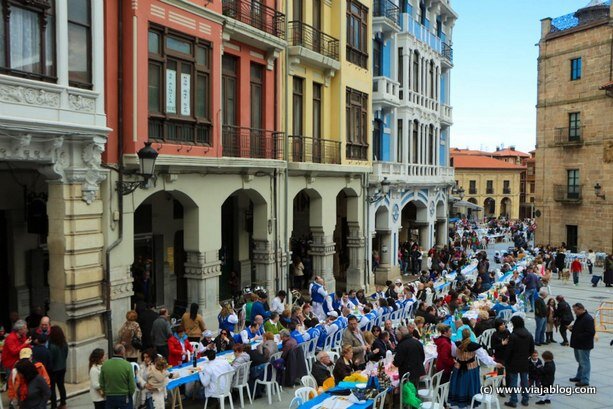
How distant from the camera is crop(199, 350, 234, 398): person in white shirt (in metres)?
10.9

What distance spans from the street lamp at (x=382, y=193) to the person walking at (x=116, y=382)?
17274mm

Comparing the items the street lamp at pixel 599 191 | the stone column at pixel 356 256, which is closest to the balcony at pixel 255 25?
the stone column at pixel 356 256

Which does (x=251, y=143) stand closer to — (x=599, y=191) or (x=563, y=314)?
(x=563, y=314)

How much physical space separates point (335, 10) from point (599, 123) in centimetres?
2415

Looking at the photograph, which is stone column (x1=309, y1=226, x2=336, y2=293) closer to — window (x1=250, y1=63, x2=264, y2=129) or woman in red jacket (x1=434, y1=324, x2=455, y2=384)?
window (x1=250, y1=63, x2=264, y2=129)

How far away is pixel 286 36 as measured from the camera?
1952 cm

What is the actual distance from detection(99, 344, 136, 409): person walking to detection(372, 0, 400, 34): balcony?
21.1 meters

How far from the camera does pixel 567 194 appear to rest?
39969 mm

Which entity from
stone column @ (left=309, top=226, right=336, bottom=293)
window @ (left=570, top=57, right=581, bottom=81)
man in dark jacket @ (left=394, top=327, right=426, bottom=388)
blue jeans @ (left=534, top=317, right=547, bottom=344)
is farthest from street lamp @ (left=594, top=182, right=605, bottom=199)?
man in dark jacket @ (left=394, top=327, right=426, bottom=388)

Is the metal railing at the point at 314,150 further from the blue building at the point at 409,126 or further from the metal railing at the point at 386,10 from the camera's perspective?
the metal railing at the point at 386,10

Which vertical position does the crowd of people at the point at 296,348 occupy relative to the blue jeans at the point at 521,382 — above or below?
above

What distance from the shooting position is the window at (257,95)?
A: 733 inches

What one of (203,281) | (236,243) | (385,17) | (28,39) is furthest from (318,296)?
(385,17)

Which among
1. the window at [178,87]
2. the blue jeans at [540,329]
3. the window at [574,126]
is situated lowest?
the blue jeans at [540,329]
